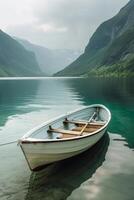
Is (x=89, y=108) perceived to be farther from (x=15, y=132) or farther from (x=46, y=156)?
(x=46, y=156)

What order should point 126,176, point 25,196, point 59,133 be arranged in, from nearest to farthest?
point 25,196 → point 126,176 → point 59,133

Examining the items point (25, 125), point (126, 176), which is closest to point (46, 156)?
point (126, 176)

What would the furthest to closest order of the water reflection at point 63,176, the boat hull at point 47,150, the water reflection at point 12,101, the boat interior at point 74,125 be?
the water reflection at point 12,101 → the boat interior at point 74,125 → the boat hull at point 47,150 → the water reflection at point 63,176

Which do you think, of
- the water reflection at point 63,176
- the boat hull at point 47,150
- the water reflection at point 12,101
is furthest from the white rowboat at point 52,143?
the water reflection at point 12,101

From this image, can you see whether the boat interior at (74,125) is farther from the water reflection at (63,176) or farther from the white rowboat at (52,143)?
the water reflection at (63,176)

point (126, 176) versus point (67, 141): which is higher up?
point (67, 141)

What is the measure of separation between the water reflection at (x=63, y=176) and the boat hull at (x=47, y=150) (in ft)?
2.98

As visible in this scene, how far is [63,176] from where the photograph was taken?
53.8ft

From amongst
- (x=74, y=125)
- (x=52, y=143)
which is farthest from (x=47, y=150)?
(x=74, y=125)

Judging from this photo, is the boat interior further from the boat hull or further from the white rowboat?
the boat hull

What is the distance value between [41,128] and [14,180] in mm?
3480

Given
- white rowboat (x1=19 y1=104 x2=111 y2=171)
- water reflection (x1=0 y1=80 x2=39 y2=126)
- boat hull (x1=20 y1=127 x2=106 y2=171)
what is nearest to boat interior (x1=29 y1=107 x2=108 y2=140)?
white rowboat (x1=19 y1=104 x2=111 y2=171)

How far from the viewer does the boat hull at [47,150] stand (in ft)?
48.0

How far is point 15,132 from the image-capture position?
27531 mm
